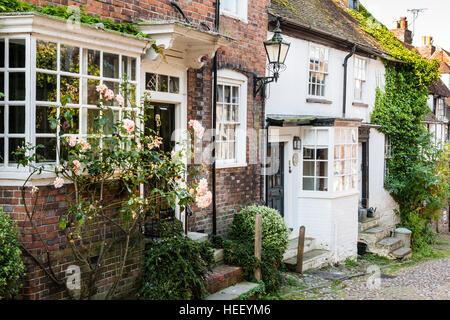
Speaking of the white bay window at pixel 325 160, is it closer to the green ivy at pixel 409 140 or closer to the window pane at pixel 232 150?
the window pane at pixel 232 150

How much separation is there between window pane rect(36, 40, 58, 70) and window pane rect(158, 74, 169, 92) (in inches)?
98.6

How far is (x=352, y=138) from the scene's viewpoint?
13039 mm

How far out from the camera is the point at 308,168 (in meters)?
12.4

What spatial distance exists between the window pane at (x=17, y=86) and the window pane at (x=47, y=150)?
51cm

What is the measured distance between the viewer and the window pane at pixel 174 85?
8344mm

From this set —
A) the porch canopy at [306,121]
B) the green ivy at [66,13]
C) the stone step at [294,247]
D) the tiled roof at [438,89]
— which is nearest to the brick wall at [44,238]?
the green ivy at [66,13]

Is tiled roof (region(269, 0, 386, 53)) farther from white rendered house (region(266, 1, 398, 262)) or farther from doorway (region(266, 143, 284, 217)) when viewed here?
doorway (region(266, 143, 284, 217))

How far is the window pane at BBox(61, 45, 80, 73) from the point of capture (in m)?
5.84

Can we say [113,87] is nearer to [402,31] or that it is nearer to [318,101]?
[318,101]

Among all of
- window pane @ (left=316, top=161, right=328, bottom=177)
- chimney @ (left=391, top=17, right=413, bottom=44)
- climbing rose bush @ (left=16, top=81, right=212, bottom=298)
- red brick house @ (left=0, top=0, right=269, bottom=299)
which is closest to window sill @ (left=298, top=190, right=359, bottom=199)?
window pane @ (left=316, top=161, right=328, bottom=177)

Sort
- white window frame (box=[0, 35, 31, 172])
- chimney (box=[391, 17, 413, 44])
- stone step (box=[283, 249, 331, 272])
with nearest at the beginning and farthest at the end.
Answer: white window frame (box=[0, 35, 31, 172])
stone step (box=[283, 249, 331, 272])
chimney (box=[391, 17, 413, 44])

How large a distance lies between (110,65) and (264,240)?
4528 mm

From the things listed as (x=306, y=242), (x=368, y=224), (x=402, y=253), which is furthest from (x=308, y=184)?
(x=402, y=253)

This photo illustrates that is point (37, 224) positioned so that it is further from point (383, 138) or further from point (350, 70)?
point (383, 138)
